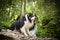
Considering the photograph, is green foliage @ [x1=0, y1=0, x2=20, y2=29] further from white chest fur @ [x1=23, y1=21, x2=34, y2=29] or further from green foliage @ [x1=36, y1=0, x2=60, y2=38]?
green foliage @ [x1=36, y1=0, x2=60, y2=38]

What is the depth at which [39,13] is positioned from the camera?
2.28 meters

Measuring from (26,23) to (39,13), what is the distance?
19cm

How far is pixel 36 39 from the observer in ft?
7.28

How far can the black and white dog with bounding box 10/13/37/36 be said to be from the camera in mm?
2244

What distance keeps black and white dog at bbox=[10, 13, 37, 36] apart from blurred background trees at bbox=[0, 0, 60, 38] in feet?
0.21

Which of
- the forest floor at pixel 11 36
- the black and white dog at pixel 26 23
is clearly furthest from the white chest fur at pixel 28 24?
the forest floor at pixel 11 36

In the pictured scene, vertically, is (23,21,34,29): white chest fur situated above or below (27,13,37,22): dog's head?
below

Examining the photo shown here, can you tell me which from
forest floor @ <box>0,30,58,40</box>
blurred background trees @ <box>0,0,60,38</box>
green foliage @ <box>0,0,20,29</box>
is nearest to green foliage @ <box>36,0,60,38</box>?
blurred background trees @ <box>0,0,60,38</box>

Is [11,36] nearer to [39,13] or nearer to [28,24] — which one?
[28,24]

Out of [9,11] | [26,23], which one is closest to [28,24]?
[26,23]

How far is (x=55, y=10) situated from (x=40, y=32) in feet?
1.00

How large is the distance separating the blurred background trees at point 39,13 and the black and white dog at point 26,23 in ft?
0.21

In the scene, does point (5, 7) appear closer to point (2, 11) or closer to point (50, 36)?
point (2, 11)

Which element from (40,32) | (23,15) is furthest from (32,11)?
(40,32)
